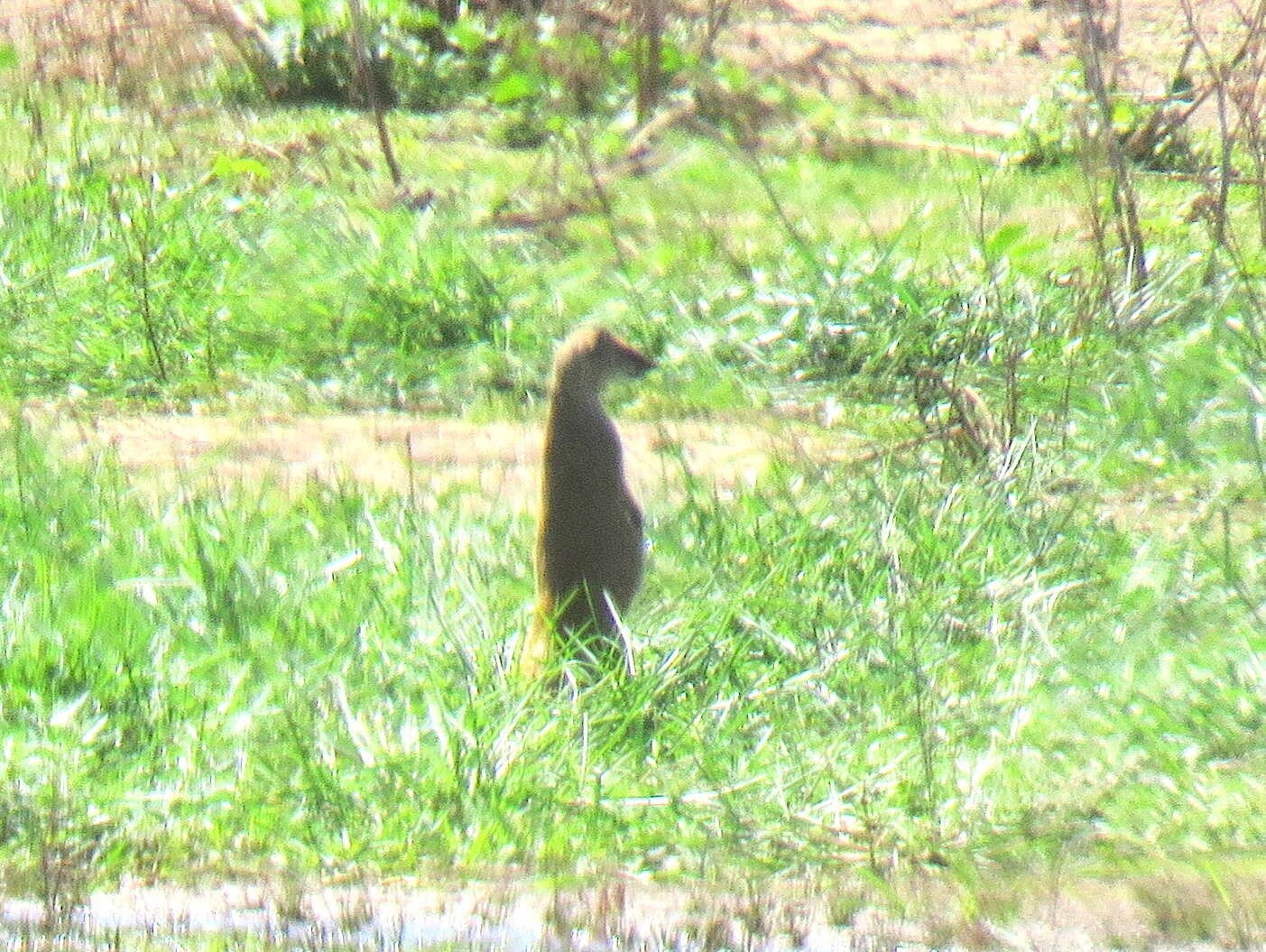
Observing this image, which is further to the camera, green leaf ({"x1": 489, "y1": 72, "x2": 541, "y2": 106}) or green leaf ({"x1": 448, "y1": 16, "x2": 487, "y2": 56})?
green leaf ({"x1": 448, "y1": 16, "x2": 487, "y2": 56})

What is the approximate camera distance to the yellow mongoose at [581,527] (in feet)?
12.5

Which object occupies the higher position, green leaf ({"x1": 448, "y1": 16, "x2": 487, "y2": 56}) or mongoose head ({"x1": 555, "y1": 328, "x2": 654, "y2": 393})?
mongoose head ({"x1": 555, "y1": 328, "x2": 654, "y2": 393})

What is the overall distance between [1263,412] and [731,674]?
154 cm

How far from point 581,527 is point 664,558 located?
22.0 inches

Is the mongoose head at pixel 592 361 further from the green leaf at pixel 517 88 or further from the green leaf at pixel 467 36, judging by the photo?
the green leaf at pixel 467 36

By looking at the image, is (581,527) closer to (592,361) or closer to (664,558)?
(592,361)

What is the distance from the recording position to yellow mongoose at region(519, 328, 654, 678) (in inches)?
150

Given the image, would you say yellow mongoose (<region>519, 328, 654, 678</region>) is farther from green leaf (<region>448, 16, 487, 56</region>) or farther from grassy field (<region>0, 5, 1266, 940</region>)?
green leaf (<region>448, 16, 487, 56</region>)

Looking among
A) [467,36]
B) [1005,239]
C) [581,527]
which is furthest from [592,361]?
[467,36]

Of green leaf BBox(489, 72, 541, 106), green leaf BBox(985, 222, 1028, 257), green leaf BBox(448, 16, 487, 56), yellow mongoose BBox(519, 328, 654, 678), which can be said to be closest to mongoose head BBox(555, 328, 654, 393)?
yellow mongoose BBox(519, 328, 654, 678)

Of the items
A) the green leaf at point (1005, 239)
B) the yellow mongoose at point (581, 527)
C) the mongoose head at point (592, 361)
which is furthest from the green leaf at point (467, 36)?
the yellow mongoose at point (581, 527)

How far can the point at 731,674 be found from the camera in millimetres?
3697

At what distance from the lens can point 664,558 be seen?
439 centimetres

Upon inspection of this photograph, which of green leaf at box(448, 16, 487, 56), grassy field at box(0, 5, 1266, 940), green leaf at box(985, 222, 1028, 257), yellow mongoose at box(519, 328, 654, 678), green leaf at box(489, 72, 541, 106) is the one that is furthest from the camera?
green leaf at box(448, 16, 487, 56)
